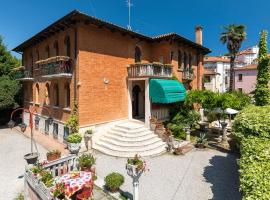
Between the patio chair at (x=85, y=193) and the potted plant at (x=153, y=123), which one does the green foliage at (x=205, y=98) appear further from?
the patio chair at (x=85, y=193)

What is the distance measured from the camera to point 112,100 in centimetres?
1906

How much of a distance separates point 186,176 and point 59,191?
7.88 meters

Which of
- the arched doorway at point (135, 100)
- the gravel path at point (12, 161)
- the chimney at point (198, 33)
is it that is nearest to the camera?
the gravel path at point (12, 161)

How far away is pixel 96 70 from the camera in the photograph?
17.5m

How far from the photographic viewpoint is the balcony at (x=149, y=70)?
18.6 m

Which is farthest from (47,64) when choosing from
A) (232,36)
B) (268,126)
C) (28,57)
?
(232,36)

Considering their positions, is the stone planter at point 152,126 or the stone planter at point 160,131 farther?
the stone planter at point 152,126

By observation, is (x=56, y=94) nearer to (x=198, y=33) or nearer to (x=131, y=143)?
(x=131, y=143)

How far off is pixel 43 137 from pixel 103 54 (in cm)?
1128

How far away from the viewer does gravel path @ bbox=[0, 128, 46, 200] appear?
35.5 ft

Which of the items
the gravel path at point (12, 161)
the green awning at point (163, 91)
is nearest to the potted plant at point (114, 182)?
the gravel path at point (12, 161)

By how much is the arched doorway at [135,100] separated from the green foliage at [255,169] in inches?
566

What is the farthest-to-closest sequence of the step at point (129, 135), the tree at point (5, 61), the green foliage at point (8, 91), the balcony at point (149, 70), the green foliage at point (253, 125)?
the tree at point (5, 61) → the green foliage at point (8, 91) → the balcony at point (149, 70) → the step at point (129, 135) → the green foliage at point (253, 125)

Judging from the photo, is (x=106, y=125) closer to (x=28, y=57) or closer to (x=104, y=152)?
(x=104, y=152)
